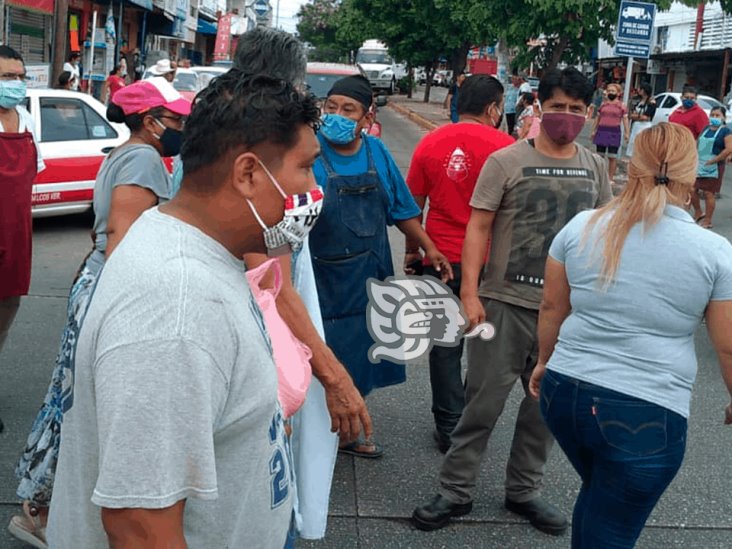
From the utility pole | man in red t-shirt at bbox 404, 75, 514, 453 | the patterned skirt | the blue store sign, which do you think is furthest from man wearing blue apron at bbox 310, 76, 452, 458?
the utility pole

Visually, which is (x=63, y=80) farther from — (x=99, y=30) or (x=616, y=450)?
(x=616, y=450)

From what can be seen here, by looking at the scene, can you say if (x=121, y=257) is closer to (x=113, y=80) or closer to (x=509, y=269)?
A: (x=509, y=269)

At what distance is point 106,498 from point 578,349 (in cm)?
173

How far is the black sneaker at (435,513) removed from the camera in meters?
3.86

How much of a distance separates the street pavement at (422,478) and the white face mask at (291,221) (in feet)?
7.62

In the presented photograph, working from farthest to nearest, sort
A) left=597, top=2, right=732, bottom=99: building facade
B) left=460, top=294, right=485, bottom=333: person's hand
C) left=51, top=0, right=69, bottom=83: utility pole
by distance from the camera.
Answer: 1. left=597, top=2, right=732, bottom=99: building facade
2. left=51, top=0, right=69, bottom=83: utility pole
3. left=460, top=294, right=485, bottom=333: person's hand

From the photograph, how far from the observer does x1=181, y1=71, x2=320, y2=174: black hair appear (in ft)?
5.29

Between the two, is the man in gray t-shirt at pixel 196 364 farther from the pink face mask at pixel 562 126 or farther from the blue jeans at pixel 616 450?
the pink face mask at pixel 562 126

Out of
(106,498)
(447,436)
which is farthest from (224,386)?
(447,436)

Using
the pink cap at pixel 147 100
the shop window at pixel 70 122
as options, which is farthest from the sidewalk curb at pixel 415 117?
the pink cap at pixel 147 100

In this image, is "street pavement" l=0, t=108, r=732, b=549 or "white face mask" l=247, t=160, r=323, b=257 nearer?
"white face mask" l=247, t=160, r=323, b=257

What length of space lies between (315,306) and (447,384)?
1.77 meters

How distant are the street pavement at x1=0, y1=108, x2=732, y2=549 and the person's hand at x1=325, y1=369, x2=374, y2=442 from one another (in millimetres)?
1483

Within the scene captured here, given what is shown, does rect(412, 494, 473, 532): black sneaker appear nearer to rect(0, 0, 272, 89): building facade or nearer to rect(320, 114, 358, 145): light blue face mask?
rect(320, 114, 358, 145): light blue face mask
